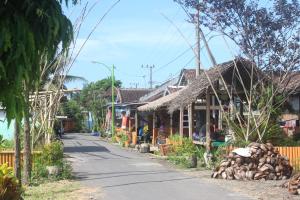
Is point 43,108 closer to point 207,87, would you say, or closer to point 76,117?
point 207,87

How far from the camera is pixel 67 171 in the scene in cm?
1628

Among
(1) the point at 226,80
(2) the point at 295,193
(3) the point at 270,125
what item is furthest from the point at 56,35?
(1) the point at 226,80

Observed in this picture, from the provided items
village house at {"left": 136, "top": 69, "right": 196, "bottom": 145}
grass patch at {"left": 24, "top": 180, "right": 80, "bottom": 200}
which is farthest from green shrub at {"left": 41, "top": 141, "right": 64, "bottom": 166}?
village house at {"left": 136, "top": 69, "right": 196, "bottom": 145}

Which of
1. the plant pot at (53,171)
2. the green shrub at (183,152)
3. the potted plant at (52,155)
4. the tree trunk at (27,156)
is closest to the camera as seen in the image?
the tree trunk at (27,156)

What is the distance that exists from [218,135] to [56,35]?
20.6 meters

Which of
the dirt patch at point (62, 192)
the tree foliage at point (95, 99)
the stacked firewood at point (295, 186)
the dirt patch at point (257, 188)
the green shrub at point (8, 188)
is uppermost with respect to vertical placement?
the tree foliage at point (95, 99)

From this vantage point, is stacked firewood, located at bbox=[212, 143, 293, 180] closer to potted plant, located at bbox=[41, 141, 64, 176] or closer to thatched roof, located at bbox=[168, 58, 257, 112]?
thatched roof, located at bbox=[168, 58, 257, 112]

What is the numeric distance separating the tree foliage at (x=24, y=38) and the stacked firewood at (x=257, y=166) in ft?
39.0

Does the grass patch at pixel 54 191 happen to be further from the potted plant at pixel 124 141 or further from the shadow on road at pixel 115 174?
the potted plant at pixel 124 141

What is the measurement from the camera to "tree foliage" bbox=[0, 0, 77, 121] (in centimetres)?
403

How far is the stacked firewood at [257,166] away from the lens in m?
15.5

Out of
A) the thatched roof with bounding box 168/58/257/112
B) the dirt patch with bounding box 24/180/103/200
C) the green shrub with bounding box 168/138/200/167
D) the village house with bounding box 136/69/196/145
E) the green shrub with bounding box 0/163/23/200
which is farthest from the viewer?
the village house with bounding box 136/69/196/145

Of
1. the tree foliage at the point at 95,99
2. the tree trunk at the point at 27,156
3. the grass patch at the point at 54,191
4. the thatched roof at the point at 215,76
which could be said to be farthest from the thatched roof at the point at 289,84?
the tree foliage at the point at 95,99

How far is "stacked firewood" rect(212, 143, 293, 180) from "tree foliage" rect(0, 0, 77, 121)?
1190 centimetres
